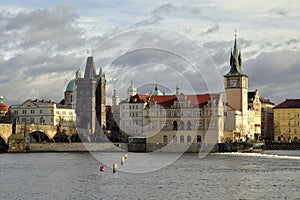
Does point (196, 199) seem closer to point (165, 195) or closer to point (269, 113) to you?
point (165, 195)

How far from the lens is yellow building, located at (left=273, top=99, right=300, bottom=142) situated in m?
137

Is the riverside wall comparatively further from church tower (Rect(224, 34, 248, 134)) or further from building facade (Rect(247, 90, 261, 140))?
building facade (Rect(247, 90, 261, 140))

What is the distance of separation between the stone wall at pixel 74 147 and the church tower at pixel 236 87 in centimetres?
2632

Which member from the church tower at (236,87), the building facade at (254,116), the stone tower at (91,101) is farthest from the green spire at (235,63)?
the stone tower at (91,101)

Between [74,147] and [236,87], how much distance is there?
118ft

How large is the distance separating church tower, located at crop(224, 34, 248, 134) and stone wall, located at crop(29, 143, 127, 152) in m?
26.3

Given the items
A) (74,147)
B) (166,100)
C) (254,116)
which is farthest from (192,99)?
(254,116)

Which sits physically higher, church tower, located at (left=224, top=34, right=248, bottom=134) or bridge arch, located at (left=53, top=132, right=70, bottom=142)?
church tower, located at (left=224, top=34, right=248, bottom=134)

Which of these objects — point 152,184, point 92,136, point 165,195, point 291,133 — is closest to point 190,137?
point 92,136

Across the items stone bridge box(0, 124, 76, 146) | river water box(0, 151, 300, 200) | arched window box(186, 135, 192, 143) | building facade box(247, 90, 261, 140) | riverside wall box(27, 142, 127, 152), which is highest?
building facade box(247, 90, 261, 140)

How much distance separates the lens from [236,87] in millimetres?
120875

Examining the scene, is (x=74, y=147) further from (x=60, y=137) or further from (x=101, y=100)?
(x=101, y=100)

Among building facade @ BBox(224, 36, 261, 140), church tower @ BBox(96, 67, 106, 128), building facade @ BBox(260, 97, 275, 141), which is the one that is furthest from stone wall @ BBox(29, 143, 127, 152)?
building facade @ BBox(260, 97, 275, 141)

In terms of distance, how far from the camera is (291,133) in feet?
448
